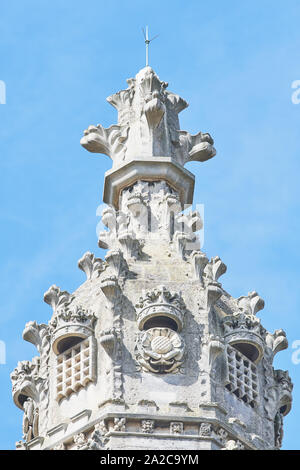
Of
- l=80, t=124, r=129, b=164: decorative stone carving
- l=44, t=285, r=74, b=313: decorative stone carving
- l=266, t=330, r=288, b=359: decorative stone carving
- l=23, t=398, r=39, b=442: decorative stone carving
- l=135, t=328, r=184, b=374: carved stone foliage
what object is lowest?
l=23, t=398, r=39, b=442: decorative stone carving

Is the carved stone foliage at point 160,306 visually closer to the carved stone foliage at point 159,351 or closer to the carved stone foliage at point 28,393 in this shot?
the carved stone foliage at point 159,351

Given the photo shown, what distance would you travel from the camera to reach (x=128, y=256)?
6294cm

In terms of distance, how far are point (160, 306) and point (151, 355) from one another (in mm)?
1580

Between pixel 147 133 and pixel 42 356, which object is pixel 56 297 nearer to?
pixel 42 356

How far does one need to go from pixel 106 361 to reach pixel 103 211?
7.36 m

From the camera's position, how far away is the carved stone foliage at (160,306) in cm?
5988

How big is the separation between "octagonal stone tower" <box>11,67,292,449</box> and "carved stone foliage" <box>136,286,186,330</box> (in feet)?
0.09

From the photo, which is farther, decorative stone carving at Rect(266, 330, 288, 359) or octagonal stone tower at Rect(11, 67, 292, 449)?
decorative stone carving at Rect(266, 330, 288, 359)

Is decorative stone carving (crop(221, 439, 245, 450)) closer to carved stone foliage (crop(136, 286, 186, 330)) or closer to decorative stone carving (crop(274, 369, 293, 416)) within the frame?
decorative stone carving (crop(274, 369, 293, 416))

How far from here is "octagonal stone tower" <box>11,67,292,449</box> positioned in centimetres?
5791

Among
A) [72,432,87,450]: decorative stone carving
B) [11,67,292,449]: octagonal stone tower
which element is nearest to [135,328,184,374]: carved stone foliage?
[11,67,292,449]: octagonal stone tower
